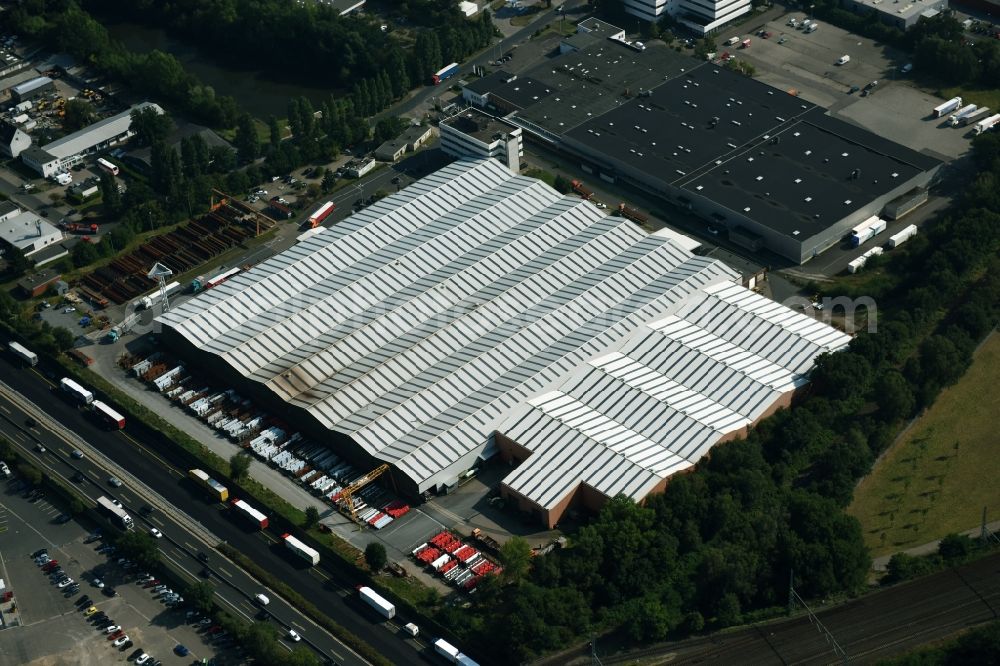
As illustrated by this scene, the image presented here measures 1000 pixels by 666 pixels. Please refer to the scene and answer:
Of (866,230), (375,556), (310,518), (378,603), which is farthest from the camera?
(866,230)

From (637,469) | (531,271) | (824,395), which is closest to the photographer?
(637,469)

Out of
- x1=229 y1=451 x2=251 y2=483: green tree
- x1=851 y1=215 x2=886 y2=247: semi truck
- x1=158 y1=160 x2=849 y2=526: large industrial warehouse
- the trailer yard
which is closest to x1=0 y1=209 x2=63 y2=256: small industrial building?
the trailer yard

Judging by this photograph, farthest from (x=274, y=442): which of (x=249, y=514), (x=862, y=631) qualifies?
(x=862, y=631)

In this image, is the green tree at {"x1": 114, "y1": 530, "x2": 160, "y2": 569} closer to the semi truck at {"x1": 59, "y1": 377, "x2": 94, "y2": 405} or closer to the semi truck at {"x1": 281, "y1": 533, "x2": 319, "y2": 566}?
the semi truck at {"x1": 281, "y1": 533, "x2": 319, "y2": 566}

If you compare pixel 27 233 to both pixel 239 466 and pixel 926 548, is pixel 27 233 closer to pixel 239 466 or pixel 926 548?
pixel 239 466

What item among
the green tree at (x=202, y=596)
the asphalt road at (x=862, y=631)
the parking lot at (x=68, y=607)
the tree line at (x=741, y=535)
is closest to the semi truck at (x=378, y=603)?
the tree line at (x=741, y=535)

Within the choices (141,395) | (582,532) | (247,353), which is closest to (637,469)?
(582,532)

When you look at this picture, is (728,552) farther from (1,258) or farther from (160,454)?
(1,258)
